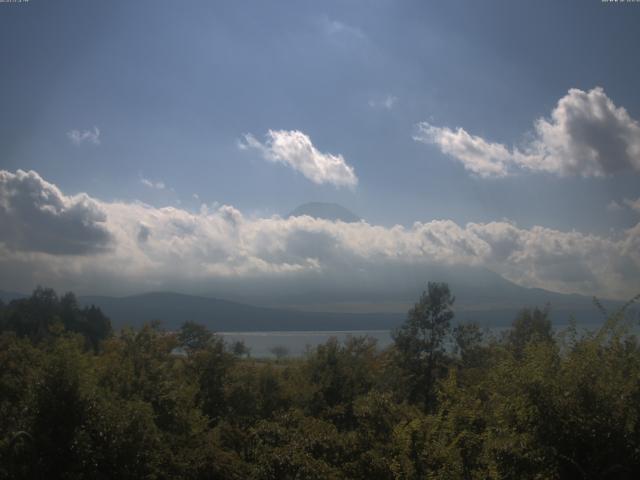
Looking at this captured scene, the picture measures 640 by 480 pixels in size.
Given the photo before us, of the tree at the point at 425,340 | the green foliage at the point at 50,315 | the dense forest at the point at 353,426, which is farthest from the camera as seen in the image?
the green foliage at the point at 50,315

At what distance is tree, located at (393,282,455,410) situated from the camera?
3278 centimetres

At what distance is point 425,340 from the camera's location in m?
33.2

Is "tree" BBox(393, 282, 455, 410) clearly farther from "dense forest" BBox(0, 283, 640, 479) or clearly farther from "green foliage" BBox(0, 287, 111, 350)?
"green foliage" BBox(0, 287, 111, 350)

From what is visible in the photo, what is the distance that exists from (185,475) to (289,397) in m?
12.9

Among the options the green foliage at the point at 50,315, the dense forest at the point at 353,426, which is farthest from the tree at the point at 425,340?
the green foliage at the point at 50,315

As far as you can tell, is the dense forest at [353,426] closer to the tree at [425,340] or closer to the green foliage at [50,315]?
the tree at [425,340]

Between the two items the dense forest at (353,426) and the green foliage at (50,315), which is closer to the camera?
the dense forest at (353,426)

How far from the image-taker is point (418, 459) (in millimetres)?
12789

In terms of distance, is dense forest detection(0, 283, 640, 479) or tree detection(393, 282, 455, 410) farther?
tree detection(393, 282, 455, 410)

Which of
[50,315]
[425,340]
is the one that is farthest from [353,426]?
[50,315]

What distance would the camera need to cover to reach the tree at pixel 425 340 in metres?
32.8

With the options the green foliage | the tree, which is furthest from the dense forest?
the green foliage

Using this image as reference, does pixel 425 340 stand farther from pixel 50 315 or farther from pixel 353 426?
Answer: pixel 50 315

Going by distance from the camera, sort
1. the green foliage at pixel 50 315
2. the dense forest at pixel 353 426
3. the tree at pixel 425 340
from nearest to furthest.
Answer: the dense forest at pixel 353 426 → the tree at pixel 425 340 → the green foliage at pixel 50 315
